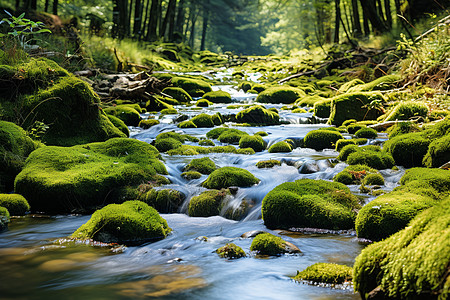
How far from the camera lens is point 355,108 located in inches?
464

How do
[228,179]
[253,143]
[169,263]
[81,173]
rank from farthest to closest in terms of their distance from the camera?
[253,143], [228,179], [81,173], [169,263]

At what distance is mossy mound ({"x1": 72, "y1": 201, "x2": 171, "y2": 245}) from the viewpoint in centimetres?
481

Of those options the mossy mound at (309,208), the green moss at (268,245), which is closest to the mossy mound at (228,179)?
the mossy mound at (309,208)

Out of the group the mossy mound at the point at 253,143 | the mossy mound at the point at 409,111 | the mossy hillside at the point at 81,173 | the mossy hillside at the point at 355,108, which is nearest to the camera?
the mossy hillside at the point at 81,173

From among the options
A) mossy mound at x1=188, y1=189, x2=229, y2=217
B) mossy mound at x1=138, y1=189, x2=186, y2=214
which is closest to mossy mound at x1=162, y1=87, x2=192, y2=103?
mossy mound at x1=138, y1=189, x2=186, y2=214

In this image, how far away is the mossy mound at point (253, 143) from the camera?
32.7ft

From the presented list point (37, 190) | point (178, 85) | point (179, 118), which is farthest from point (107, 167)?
point (178, 85)

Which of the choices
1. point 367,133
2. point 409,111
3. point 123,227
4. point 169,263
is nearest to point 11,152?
point 123,227

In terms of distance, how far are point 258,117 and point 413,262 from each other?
11139 millimetres

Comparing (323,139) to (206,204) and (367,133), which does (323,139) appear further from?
(206,204)

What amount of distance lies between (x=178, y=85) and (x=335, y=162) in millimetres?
11612

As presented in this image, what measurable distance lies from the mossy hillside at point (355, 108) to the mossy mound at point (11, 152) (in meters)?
8.42

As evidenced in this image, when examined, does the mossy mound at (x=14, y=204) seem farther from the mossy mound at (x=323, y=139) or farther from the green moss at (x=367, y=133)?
the green moss at (x=367, y=133)

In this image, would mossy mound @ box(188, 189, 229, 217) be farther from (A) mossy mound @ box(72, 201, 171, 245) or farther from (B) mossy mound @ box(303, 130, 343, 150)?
(B) mossy mound @ box(303, 130, 343, 150)
